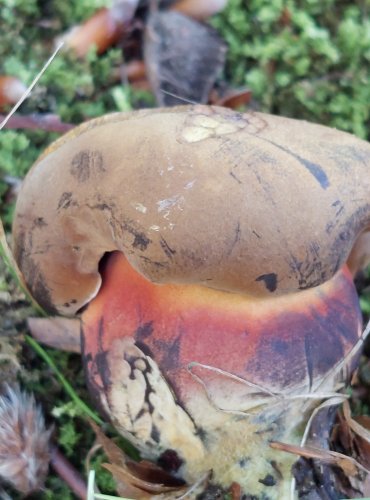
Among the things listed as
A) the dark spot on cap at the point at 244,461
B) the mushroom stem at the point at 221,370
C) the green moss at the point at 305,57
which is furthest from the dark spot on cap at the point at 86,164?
the green moss at the point at 305,57

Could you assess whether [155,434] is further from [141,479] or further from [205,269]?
[205,269]

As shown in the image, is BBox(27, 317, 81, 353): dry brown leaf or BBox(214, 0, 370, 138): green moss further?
BBox(214, 0, 370, 138): green moss

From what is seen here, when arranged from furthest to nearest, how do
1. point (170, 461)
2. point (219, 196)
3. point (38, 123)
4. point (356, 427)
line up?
point (38, 123)
point (356, 427)
point (170, 461)
point (219, 196)

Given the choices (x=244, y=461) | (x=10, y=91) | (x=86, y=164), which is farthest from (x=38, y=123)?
(x=244, y=461)

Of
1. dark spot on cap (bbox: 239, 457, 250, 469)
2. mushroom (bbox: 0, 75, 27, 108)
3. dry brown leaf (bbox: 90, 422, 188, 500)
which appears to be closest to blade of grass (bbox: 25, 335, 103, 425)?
dry brown leaf (bbox: 90, 422, 188, 500)

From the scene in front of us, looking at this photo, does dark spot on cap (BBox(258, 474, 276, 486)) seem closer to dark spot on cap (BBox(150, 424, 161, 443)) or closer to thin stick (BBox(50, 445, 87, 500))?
dark spot on cap (BBox(150, 424, 161, 443))

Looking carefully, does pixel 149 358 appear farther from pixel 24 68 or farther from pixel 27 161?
pixel 24 68
